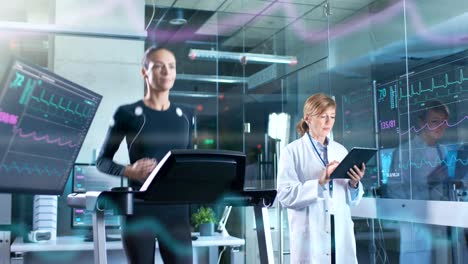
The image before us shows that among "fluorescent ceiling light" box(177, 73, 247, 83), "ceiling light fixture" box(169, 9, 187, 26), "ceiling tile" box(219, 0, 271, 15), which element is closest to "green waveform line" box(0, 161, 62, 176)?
"fluorescent ceiling light" box(177, 73, 247, 83)

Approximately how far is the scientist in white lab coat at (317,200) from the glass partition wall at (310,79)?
19.9 inches

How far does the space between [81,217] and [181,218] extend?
1.02m

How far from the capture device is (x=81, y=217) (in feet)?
10.2

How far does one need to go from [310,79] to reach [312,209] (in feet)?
4.25

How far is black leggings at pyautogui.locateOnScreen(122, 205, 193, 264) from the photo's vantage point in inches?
87.2

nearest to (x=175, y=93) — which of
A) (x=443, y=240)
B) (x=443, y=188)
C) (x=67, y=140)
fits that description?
(x=67, y=140)

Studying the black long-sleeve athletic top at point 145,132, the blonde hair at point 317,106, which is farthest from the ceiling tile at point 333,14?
the black long-sleeve athletic top at point 145,132

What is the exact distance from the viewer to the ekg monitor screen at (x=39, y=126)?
8.36 ft

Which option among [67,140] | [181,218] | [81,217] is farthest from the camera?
[81,217]

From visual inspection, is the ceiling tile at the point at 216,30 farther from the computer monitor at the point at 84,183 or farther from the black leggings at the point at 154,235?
the black leggings at the point at 154,235

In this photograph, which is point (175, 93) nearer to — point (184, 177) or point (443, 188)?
point (184, 177)

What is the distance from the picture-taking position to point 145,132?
2.61 meters

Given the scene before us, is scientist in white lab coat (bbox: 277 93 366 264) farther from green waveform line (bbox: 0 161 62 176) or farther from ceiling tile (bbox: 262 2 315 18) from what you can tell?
ceiling tile (bbox: 262 2 315 18)

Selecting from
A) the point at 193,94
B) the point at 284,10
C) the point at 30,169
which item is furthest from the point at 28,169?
the point at 284,10
